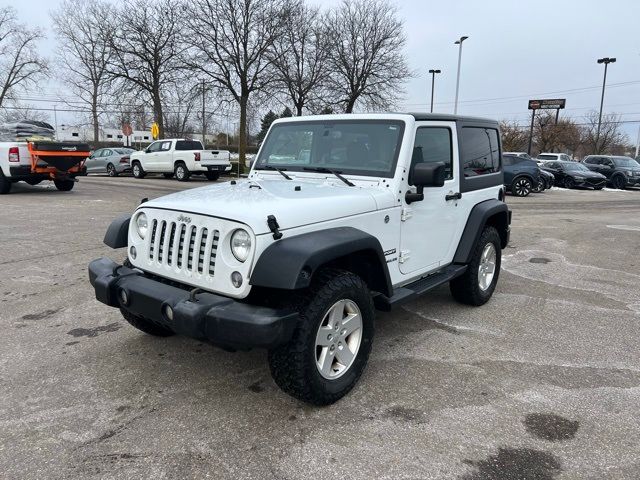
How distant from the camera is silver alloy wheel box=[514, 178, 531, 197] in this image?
19234 millimetres

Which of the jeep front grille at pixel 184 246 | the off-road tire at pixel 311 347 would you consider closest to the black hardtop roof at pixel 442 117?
the off-road tire at pixel 311 347

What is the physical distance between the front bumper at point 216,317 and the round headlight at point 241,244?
26cm

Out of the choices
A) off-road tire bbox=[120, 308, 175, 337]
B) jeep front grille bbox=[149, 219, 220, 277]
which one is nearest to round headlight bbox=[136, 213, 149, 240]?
jeep front grille bbox=[149, 219, 220, 277]

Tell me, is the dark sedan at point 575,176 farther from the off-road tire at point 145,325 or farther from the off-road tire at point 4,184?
the off-road tire at point 145,325

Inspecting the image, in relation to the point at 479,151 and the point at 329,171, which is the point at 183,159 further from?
the point at 329,171

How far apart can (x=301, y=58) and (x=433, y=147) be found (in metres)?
25.7

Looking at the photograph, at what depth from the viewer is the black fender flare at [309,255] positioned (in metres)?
2.62

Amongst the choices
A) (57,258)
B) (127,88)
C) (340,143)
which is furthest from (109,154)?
(340,143)

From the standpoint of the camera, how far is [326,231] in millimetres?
3035

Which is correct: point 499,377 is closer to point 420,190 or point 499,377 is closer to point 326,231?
point 420,190

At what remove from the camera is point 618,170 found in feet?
80.9

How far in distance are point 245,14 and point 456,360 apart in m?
24.5

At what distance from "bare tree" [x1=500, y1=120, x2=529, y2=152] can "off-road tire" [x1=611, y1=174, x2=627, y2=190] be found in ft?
80.5

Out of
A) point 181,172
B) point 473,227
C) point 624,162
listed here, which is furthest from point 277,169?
point 624,162
